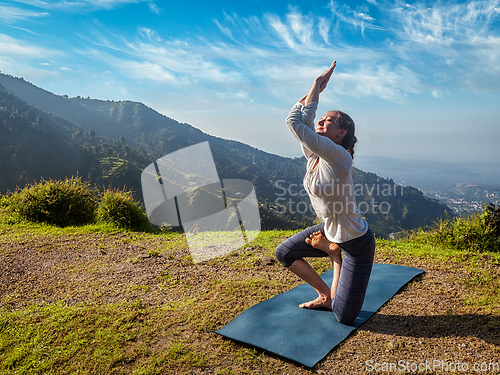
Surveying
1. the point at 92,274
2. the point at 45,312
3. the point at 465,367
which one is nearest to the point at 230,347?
the point at 465,367

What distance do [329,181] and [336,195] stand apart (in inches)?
4.6

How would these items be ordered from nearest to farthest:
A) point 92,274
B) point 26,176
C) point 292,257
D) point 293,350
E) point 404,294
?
point 293,350
point 292,257
point 404,294
point 92,274
point 26,176

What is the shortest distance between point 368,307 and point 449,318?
0.65m

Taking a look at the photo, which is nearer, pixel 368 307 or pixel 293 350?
pixel 293 350

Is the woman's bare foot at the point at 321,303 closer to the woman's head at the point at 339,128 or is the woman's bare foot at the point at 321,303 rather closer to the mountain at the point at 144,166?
the woman's head at the point at 339,128

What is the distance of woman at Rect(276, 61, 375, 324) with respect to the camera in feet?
6.87

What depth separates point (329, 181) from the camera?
217cm

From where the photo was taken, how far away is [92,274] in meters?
4.01

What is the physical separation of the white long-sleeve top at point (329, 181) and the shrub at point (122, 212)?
18.1 ft

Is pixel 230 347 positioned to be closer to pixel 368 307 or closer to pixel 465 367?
pixel 368 307

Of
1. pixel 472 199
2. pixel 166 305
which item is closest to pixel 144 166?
pixel 472 199

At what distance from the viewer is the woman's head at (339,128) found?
227 cm

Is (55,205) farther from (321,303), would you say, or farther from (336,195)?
(336,195)

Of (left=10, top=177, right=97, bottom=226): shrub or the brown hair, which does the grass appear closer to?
the brown hair
